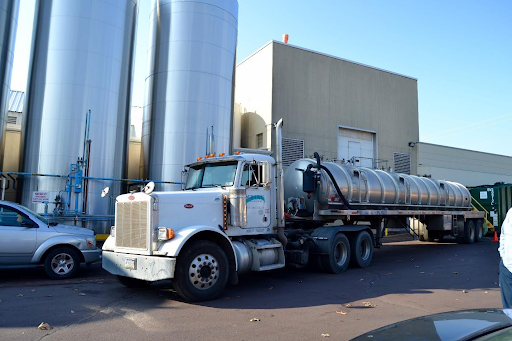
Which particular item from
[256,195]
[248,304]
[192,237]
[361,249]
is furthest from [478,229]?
[192,237]

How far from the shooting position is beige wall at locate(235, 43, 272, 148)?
70.1 feet

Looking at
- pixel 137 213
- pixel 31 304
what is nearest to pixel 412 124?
pixel 137 213

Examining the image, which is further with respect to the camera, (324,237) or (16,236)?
(324,237)

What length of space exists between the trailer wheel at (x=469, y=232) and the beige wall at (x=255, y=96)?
10.2 meters

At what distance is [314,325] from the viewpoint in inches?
225

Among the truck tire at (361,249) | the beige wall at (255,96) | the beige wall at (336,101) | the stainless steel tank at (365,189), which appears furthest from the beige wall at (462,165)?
the truck tire at (361,249)

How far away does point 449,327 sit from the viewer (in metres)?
2.61

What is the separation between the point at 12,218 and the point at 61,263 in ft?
4.78

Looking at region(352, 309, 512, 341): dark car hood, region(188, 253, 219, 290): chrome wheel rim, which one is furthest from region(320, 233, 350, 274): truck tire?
region(352, 309, 512, 341): dark car hood

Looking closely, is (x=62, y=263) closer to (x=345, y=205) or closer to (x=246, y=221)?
(x=246, y=221)

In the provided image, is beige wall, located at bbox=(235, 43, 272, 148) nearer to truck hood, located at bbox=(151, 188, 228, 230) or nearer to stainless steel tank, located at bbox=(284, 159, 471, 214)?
stainless steel tank, located at bbox=(284, 159, 471, 214)

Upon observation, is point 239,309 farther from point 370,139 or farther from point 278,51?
point 370,139

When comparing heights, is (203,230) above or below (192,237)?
above

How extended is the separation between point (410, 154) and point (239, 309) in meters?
23.7
